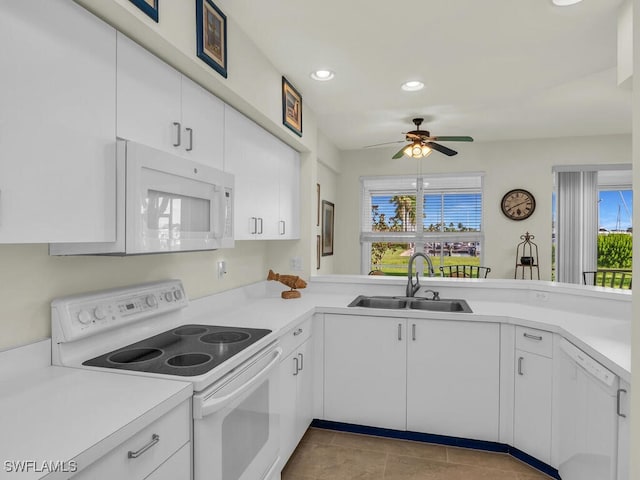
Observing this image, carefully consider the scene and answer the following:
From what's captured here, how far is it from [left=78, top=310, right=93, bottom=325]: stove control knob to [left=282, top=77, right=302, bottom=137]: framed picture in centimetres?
174

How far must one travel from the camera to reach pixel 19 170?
1022mm

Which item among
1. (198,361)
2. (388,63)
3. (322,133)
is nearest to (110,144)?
(198,361)

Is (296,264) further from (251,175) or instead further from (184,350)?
(184,350)

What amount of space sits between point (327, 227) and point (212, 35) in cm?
385

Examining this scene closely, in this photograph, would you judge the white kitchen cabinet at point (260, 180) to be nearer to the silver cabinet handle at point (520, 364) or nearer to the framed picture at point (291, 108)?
the framed picture at point (291, 108)

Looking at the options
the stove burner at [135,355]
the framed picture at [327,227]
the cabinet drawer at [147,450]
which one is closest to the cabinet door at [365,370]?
the stove burner at [135,355]

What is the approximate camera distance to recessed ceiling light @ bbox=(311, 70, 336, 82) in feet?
8.74

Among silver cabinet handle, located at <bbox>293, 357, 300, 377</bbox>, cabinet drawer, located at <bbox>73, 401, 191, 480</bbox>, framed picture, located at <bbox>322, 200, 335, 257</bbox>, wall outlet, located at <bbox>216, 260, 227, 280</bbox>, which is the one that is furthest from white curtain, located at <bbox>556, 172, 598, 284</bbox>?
cabinet drawer, located at <bbox>73, 401, 191, 480</bbox>

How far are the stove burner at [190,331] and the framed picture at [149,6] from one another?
1325mm

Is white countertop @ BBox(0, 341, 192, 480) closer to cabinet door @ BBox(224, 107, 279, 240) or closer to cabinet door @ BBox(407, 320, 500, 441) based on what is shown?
cabinet door @ BBox(224, 107, 279, 240)

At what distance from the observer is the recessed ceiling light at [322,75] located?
2664 millimetres

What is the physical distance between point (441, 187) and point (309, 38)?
3863mm

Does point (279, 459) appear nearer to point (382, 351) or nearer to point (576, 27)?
point (382, 351)

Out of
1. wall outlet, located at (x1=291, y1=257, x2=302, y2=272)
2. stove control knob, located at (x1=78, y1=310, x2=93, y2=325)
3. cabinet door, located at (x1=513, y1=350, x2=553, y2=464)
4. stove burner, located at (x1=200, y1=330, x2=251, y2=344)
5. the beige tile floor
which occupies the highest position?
wall outlet, located at (x1=291, y1=257, x2=302, y2=272)
